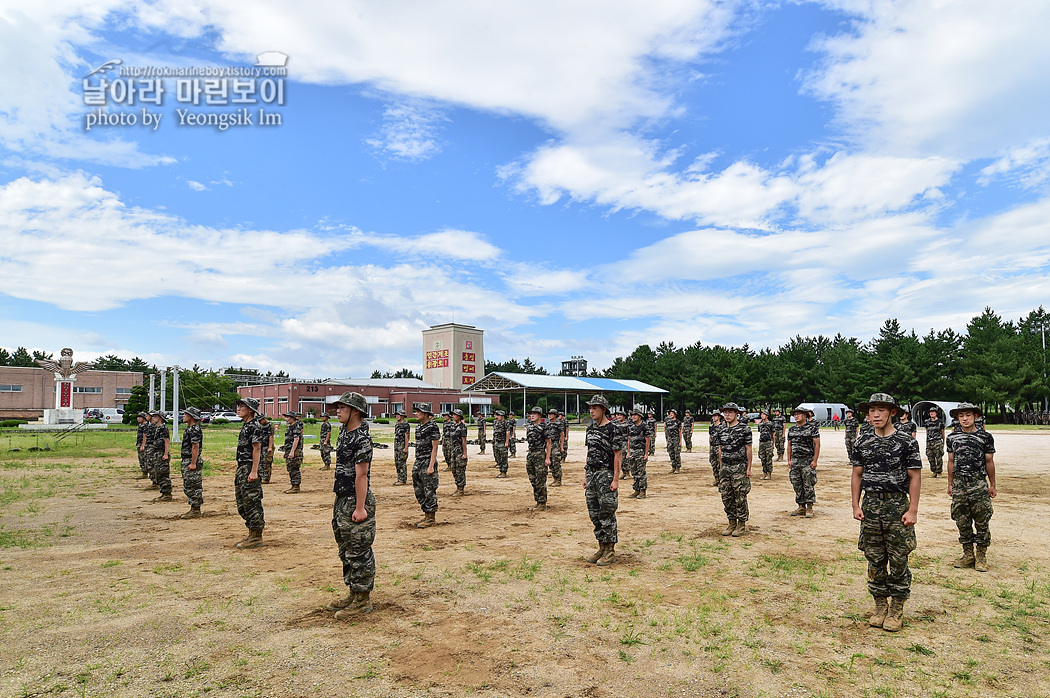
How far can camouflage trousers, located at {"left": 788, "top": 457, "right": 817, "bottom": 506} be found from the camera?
1162 cm

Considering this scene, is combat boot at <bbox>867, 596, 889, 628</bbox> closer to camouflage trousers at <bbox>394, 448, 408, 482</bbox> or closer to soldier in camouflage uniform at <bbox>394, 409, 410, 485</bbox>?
soldier in camouflage uniform at <bbox>394, 409, 410, 485</bbox>

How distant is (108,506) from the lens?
13125 mm

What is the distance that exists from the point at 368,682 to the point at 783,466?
1967 cm

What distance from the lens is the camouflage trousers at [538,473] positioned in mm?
12711

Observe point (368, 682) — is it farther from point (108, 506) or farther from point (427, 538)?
point (108, 506)

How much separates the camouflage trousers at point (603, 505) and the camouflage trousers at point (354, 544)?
3152 millimetres

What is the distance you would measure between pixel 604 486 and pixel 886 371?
62703 mm

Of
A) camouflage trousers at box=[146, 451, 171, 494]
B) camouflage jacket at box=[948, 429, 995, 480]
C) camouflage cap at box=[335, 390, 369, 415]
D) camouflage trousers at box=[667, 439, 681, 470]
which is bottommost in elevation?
camouflage trousers at box=[667, 439, 681, 470]

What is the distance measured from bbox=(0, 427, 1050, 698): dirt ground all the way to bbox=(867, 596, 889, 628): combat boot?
0.16 m

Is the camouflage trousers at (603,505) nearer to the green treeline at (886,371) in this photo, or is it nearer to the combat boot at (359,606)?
the combat boot at (359,606)

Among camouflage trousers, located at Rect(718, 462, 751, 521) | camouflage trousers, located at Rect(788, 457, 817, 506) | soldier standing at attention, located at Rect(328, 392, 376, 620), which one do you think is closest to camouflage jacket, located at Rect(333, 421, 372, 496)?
soldier standing at attention, located at Rect(328, 392, 376, 620)

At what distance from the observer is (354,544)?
20.1ft

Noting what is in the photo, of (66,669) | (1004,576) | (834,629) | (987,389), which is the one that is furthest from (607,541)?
(987,389)

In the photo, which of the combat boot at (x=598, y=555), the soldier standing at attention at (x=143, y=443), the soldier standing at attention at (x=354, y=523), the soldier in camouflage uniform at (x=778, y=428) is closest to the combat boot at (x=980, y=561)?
the combat boot at (x=598, y=555)
